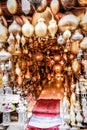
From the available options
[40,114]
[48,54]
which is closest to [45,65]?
[48,54]

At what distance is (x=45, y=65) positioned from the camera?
574 centimetres

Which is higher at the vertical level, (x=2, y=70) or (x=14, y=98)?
(x=2, y=70)

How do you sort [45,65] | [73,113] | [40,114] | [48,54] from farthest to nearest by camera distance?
[45,65]
[48,54]
[40,114]
[73,113]

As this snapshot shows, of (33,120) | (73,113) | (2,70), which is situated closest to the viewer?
(73,113)

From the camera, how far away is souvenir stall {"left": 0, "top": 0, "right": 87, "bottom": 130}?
1.84 m

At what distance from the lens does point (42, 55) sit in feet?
12.0

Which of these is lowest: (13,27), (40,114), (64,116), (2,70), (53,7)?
(40,114)

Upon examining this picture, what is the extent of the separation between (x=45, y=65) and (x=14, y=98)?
6.92 feet

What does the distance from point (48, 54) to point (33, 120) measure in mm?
1675

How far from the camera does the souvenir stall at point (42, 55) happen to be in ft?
6.05

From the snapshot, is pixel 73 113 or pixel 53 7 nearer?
pixel 53 7

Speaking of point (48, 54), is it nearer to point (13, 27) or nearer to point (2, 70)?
point (2, 70)

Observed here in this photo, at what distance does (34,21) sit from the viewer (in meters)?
2.01

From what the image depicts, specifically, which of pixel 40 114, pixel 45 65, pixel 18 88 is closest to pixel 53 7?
pixel 18 88
